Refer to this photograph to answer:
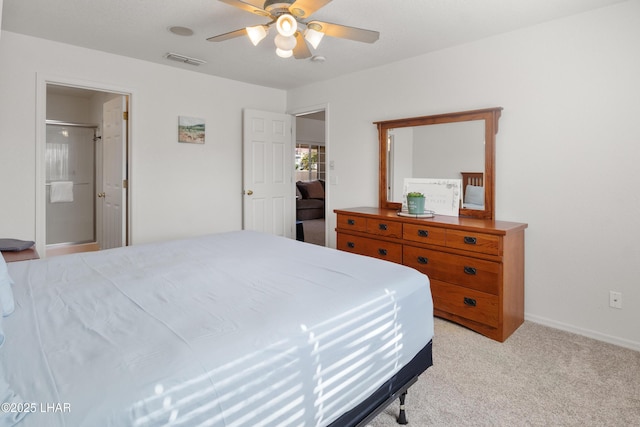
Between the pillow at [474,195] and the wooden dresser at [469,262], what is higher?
the pillow at [474,195]

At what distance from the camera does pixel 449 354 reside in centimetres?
244

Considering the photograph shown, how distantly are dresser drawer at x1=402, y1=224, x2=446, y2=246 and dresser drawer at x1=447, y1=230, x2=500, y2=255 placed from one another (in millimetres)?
73

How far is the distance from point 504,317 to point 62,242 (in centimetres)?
611

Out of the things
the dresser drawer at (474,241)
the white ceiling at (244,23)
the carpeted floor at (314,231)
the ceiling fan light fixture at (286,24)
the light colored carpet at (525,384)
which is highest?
the white ceiling at (244,23)

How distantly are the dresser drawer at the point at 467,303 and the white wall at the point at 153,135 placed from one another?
285cm

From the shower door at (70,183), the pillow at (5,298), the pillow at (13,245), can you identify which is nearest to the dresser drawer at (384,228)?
the pillow at (5,298)

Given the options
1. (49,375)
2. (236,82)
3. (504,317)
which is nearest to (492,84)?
(504,317)

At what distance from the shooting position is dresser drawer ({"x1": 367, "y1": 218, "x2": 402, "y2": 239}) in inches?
130

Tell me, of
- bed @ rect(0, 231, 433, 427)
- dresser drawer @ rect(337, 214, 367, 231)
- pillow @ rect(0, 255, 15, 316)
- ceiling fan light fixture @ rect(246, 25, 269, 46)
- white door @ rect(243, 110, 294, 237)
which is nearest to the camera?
bed @ rect(0, 231, 433, 427)

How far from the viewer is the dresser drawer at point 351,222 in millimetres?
3633

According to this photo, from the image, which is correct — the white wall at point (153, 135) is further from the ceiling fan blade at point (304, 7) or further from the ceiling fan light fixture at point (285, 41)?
the ceiling fan blade at point (304, 7)

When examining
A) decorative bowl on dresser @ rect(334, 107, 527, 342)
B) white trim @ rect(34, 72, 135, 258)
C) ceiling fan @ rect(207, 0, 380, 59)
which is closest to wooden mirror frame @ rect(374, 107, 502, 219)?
decorative bowl on dresser @ rect(334, 107, 527, 342)

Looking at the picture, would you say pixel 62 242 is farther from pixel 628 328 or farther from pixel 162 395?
pixel 628 328

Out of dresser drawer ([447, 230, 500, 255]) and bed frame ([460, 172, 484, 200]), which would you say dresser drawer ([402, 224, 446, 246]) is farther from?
bed frame ([460, 172, 484, 200])
